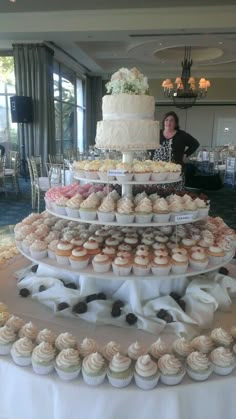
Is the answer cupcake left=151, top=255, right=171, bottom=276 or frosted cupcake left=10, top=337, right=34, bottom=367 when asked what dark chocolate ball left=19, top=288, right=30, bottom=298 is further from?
cupcake left=151, top=255, right=171, bottom=276

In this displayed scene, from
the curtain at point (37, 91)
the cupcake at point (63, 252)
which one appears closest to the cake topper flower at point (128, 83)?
the cupcake at point (63, 252)

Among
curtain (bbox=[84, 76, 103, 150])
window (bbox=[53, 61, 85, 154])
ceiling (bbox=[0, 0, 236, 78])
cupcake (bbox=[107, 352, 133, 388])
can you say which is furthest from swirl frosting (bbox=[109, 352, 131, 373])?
curtain (bbox=[84, 76, 103, 150])

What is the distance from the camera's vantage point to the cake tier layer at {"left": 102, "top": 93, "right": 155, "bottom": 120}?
7.11 feet

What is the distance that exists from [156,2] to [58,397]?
687 centimetres

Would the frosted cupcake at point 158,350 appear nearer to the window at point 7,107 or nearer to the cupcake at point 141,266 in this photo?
the cupcake at point 141,266

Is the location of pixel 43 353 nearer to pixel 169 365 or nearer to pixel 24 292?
pixel 169 365

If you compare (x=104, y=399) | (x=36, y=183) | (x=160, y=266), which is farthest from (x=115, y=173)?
(x=36, y=183)

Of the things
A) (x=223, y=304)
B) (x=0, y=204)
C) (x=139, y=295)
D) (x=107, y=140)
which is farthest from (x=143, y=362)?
(x=0, y=204)

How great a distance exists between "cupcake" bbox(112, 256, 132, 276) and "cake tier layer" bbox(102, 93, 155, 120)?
0.92 metres

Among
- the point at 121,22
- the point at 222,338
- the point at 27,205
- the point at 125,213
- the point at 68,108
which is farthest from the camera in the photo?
the point at 68,108

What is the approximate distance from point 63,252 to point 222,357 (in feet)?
3.25

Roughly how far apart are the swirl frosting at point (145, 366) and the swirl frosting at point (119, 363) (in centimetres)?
4

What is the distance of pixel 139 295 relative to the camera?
2.04 m

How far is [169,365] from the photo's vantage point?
1.48 metres
